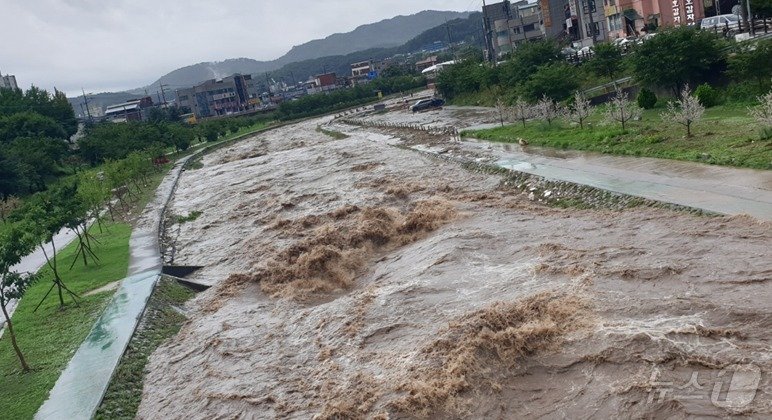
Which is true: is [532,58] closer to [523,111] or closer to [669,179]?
[523,111]

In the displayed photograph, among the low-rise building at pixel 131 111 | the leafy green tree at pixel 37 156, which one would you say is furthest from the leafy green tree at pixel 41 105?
the low-rise building at pixel 131 111

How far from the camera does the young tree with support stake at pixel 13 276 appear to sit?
584 inches

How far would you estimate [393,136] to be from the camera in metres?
50.1

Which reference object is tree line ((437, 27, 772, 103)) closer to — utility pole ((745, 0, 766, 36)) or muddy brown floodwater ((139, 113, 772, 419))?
utility pole ((745, 0, 766, 36))

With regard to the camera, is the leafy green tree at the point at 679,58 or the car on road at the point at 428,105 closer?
the leafy green tree at the point at 679,58

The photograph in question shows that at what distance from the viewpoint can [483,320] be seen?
12.5m

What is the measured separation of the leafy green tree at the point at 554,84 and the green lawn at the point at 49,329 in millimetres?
22398

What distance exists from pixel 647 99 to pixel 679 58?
2624 mm

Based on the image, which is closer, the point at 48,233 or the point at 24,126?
the point at 48,233

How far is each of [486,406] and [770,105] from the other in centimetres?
1413

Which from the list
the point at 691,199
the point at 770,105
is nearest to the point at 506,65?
the point at 770,105

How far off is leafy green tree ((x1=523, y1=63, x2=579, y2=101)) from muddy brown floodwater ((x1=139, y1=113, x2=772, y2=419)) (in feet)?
49.1

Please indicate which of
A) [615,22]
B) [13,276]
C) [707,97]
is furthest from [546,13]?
[13,276]

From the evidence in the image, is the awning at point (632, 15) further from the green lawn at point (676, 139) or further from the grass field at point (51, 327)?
the grass field at point (51, 327)
